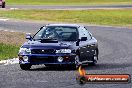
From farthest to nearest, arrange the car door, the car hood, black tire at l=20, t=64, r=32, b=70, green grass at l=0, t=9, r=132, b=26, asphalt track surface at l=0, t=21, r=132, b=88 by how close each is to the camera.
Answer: green grass at l=0, t=9, r=132, b=26 < the car door < black tire at l=20, t=64, r=32, b=70 < the car hood < asphalt track surface at l=0, t=21, r=132, b=88

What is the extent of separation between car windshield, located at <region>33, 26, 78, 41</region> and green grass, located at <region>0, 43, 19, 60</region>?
2943 millimetres

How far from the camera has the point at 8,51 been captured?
23469 millimetres

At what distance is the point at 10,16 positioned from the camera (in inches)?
2190

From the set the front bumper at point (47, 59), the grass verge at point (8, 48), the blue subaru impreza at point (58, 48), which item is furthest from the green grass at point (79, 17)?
the front bumper at point (47, 59)

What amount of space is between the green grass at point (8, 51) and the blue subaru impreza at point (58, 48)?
3253 millimetres

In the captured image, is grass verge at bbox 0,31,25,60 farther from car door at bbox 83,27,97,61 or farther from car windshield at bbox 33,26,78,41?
car door at bbox 83,27,97,61

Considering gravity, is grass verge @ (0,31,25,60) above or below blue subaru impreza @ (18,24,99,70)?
below

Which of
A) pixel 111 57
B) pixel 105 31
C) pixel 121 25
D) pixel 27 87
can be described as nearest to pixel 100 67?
pixel 111 57

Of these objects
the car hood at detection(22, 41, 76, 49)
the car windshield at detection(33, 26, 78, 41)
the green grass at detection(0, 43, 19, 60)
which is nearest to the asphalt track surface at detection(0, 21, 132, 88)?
the car hood at detection(22, 41, 76, 49)

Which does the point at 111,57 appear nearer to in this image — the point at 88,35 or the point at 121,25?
the point at 88,35

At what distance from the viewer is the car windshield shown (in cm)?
1811

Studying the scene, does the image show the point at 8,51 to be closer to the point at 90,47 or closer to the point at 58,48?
the point at 90,47

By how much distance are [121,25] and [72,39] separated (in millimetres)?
29450

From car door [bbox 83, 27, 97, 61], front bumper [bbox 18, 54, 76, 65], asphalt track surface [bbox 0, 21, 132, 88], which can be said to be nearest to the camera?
asphalt track surface [bbox 0, 21, 132, 88]
